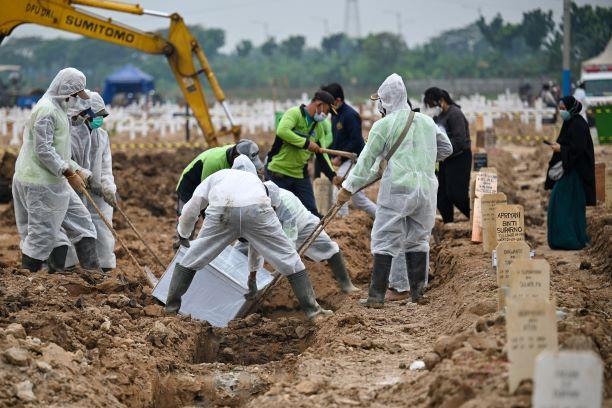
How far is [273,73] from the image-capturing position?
3356 inches

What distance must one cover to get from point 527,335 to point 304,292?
161 inches

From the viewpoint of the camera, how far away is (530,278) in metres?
6.96

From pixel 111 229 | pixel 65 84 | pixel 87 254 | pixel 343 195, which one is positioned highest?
pixel 65 84

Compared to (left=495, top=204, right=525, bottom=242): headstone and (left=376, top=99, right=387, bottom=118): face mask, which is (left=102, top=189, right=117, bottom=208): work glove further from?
(left=495, top=204, right=525, bottom=242): headstone

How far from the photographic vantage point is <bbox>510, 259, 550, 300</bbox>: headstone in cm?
693

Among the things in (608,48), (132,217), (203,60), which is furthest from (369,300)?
(608,48)

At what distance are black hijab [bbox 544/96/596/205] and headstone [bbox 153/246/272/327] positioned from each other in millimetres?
4571

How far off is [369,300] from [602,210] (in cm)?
612

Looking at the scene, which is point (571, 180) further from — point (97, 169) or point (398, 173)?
point (97, 169)

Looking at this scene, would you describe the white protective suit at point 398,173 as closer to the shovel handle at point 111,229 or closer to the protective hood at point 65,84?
the shovel handle at point 111,229

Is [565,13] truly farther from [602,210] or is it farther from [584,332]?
[584,332]

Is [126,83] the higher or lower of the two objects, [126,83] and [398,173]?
the lower

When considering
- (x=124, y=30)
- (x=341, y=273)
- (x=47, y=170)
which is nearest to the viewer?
(x=47, y=170)

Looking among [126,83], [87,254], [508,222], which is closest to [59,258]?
[87,254]
